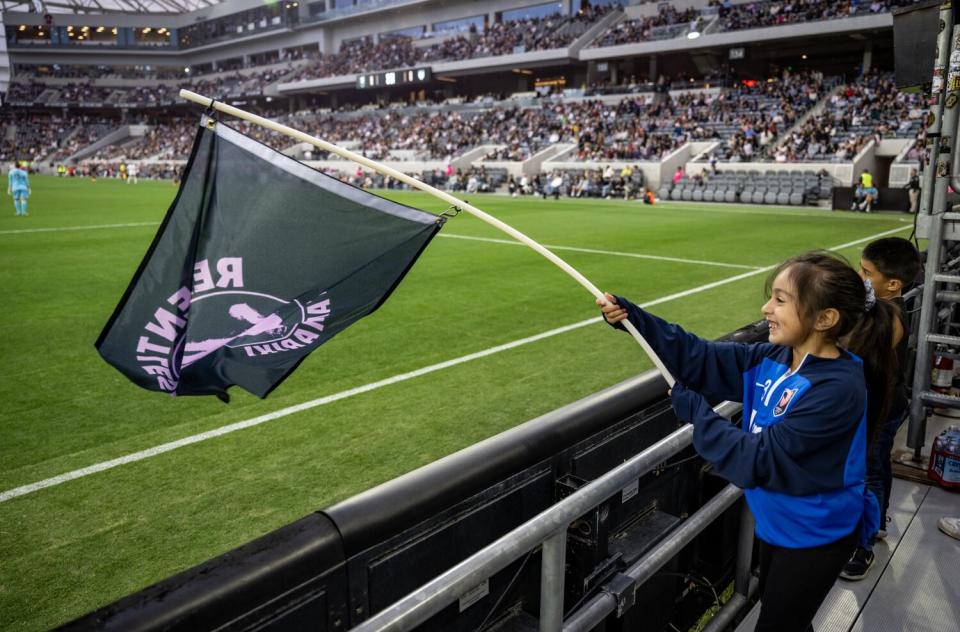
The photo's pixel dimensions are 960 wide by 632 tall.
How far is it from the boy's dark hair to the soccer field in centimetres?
291

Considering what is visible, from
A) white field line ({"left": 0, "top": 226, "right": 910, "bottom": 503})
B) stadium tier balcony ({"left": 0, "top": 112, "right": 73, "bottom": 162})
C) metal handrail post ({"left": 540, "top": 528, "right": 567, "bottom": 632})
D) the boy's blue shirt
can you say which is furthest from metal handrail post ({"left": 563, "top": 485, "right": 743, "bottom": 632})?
stadium tier balcony ({"left": 0, "top": 112, "right": 73, "bottom": 162})

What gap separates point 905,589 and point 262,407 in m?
4.71

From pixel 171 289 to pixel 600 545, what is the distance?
1904mm

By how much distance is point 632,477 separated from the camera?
1.91m

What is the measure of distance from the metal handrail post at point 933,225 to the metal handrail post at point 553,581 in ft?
12.0

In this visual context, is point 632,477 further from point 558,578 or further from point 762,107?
point 762,107

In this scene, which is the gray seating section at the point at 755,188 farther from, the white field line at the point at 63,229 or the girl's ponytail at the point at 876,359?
the girl's ponytail at the point at 876,359

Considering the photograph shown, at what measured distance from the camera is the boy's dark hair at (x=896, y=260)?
3.31 m

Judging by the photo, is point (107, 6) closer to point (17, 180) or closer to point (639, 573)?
point (17, 180)

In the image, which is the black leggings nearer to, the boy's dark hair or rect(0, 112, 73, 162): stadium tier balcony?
the boy's dark hair

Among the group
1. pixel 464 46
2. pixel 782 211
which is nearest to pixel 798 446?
pixel 782 211

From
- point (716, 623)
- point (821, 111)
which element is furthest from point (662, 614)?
point (821, 111)

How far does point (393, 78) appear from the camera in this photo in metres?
61.0

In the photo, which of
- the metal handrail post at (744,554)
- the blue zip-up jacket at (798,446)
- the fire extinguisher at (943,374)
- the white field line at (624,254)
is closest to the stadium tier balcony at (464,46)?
the white field line at (624,254)
